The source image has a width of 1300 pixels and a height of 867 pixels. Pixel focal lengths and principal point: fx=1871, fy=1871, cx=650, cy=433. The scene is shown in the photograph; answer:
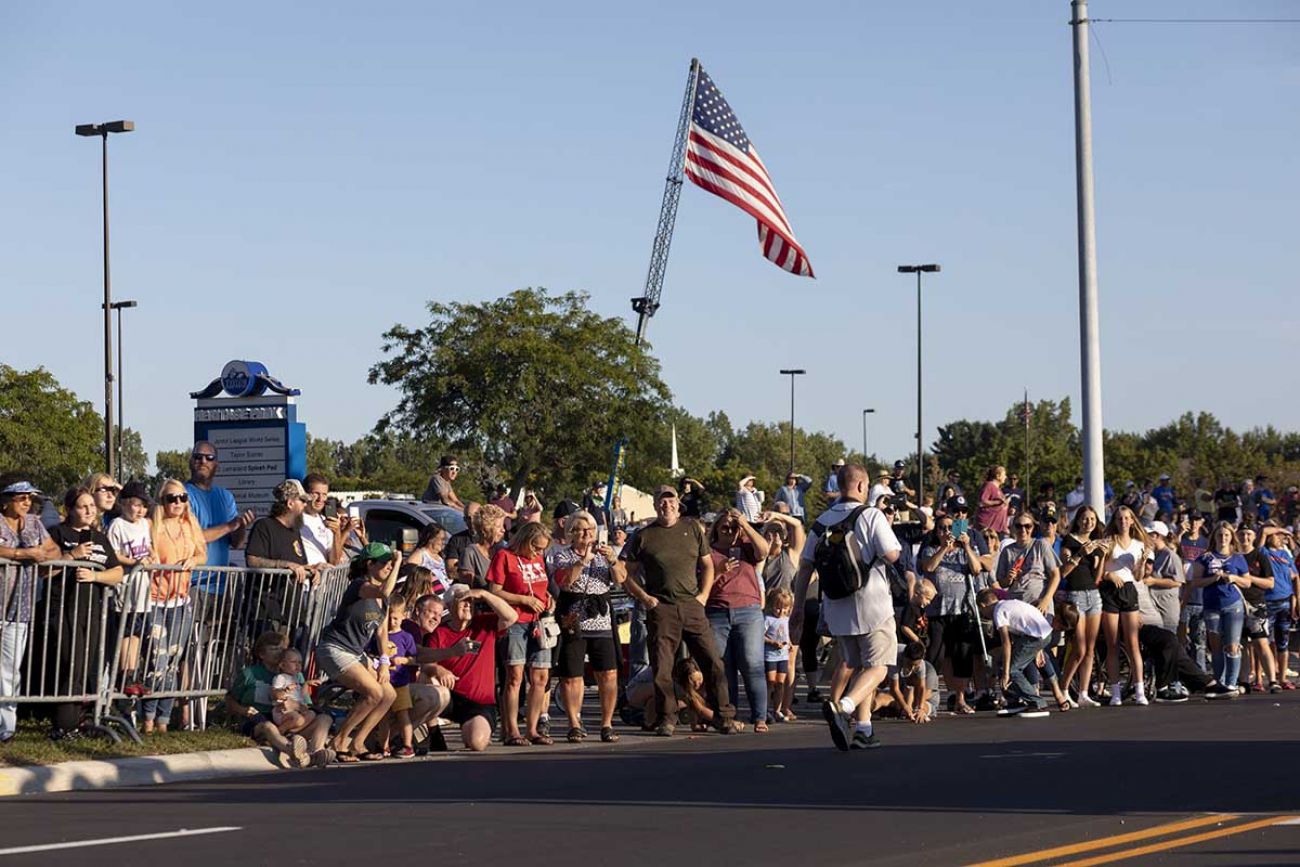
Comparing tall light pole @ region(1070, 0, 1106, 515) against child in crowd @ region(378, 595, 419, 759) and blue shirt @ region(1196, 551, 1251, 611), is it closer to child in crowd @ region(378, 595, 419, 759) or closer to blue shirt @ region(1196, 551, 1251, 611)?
blue shirt @ region(1196, 551, 1251, 611)

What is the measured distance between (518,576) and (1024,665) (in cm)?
507

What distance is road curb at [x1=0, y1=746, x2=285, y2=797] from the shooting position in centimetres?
1170

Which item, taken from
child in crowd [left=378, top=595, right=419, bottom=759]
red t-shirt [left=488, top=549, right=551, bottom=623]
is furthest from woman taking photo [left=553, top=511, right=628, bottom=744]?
child in crowd [left=378, top=595, right=419, bottom=759]

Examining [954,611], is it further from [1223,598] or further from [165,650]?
[165,650]

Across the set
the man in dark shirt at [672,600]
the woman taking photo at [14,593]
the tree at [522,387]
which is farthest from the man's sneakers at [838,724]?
the tree at [522,387]

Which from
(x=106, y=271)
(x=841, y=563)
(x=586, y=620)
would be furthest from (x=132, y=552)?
(x=106, y=271)

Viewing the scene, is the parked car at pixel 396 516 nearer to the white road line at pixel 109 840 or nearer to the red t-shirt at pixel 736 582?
the red t-shirt at pixel 736 582

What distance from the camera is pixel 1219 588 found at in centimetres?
1962

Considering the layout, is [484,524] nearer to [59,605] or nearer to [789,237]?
[59,605]

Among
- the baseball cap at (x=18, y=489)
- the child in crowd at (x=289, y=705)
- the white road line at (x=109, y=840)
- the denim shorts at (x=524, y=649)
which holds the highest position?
the baseball cap at (x=18, y=489)

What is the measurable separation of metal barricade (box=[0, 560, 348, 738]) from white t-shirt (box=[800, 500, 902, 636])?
4.34 m

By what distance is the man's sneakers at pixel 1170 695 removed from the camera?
60.5 ft

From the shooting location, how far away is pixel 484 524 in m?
15.5

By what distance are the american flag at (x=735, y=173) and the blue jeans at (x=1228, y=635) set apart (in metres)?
8.44
